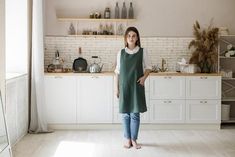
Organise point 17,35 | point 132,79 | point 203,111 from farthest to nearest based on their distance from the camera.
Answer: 1. point 203,111
2. point 17,35
3. point 132,79

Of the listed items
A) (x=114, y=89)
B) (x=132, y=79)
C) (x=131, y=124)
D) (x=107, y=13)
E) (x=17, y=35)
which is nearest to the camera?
(x=132, y=79)

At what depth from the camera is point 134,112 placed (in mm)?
4867

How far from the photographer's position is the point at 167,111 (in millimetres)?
6113

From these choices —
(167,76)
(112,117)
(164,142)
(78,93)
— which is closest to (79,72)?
(78,93)

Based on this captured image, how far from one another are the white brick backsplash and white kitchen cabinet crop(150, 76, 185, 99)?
25.3 inches

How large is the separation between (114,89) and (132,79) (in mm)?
1217

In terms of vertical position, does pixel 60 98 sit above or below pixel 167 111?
above

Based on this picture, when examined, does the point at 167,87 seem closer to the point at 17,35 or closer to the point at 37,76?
the point at 37,76

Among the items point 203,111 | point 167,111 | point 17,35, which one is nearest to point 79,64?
point 17,35

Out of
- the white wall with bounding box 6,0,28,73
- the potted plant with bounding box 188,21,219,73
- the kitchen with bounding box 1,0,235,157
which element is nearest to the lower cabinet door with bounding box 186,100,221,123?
the kitchen with bounding box 1,0,235,157

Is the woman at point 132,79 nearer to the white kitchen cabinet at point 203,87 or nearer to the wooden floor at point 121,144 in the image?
the wooden floor at point 121,144

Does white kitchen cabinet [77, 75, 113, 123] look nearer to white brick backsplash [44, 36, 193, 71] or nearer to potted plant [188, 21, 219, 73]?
white brick backsplash [44, 36, 193, 71]

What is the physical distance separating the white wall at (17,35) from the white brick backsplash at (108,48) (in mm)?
903

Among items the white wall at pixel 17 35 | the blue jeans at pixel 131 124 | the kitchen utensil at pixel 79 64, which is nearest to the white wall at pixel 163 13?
the kitchen utensil at pixel 79 64
